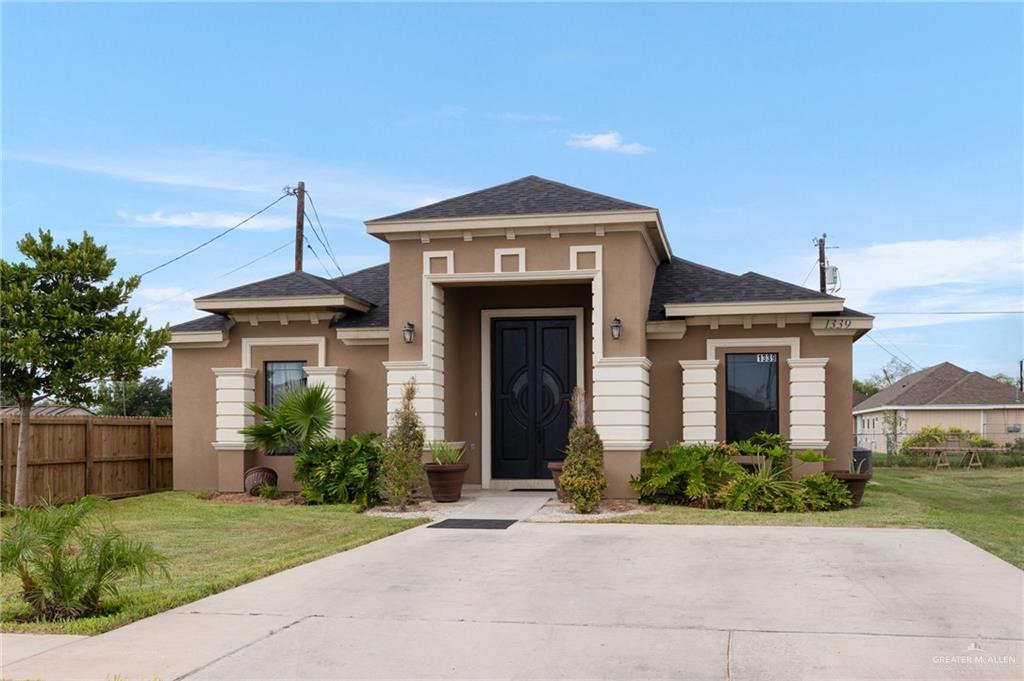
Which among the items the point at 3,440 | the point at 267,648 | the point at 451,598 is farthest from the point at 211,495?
the point at 267,648

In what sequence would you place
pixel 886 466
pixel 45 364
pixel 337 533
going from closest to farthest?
pixel 337 533
pixel 45 364
pixel 886 466

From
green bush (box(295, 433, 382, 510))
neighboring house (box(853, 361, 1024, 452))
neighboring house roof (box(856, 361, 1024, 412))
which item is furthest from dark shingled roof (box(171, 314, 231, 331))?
neighboring house roof (box(856, 361, 1024, 412))

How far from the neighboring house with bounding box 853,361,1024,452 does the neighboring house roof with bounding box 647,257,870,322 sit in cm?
2232

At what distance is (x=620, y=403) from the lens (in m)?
14.1

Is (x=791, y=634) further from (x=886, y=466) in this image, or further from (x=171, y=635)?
(x=886, y=466)

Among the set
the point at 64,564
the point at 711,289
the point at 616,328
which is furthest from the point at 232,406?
the point at 64,564

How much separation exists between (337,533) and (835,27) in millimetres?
10211

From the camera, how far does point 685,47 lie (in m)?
15.1

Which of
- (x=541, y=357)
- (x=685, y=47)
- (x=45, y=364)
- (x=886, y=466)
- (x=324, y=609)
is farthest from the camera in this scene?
(x=886, y=466)

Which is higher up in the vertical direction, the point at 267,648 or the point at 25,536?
the point at 25,536

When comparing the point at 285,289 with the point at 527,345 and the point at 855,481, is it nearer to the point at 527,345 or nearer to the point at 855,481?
the point at 527,345

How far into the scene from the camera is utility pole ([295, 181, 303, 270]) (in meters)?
26.5

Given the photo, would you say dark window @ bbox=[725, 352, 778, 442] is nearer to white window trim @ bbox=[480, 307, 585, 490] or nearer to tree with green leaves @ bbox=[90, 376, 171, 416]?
white window trim @ bbox=[480, 307, 585, 490]

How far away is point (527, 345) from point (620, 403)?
2.59 meters
